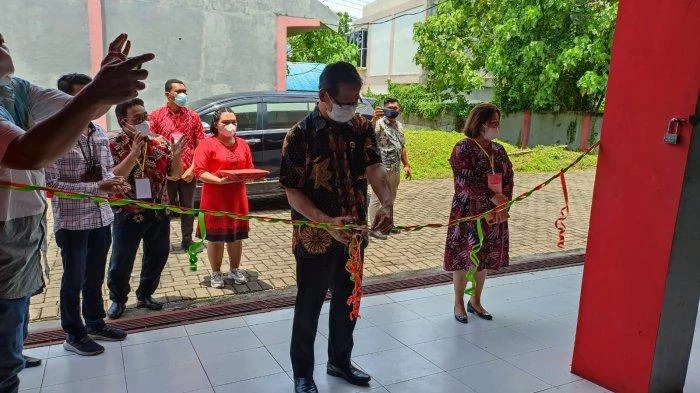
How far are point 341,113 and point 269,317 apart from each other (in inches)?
77.4

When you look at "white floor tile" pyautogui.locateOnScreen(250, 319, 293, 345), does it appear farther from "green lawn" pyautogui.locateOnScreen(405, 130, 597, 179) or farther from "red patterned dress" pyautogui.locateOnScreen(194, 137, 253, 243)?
"green lawn" pyautogui.locateOnScreen(405, 130, 597, 179)

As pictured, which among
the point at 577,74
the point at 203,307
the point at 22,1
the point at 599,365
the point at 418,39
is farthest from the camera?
the point at 418,39

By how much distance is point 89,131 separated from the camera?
325 cm

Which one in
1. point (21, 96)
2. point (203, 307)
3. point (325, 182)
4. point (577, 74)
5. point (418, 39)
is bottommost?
point (203, 307)

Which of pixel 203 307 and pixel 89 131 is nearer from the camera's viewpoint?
pixel 89 131

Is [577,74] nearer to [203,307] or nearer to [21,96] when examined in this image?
[203,307]

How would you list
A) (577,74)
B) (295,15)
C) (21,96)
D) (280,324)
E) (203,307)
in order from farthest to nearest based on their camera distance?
(577,74) → (295,15) → (203,307) → (280,324) → (21,96)

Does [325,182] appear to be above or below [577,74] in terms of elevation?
below

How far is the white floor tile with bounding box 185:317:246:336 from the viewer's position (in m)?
3.71

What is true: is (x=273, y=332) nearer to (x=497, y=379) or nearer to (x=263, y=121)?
(x=497, y=379)

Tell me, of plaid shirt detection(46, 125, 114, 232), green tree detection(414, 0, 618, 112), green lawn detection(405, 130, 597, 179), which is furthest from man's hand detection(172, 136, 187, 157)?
green tree detection(414, 0, 618, 112)

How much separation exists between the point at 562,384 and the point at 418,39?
18501mm

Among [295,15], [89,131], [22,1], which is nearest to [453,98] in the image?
[295,15]

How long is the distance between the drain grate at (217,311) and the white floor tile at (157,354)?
0.29m
